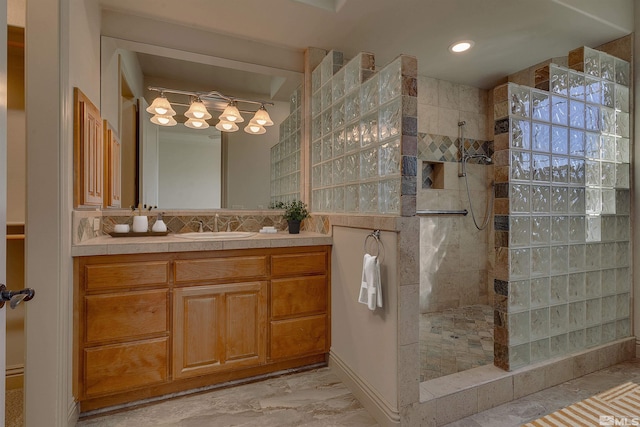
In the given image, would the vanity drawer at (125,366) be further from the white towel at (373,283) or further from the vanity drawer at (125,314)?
the white towel at (373,283)

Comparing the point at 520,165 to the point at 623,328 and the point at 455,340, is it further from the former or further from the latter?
the point at 623,328

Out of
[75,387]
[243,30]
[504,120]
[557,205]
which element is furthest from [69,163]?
[557,205]

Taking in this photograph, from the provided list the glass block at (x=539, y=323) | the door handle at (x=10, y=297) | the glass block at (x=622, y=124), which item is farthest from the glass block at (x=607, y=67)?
the door handle at (x=10, y=297)

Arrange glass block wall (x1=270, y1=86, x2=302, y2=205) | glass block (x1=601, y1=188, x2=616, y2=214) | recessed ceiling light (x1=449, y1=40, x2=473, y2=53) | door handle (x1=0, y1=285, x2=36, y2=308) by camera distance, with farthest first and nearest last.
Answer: glass block wall (x1=270, y1=86, x2=302, y2=205) < recessed ceiling light (x1=449, y1=40, x2=473, y2=53) < glass block (x1=601, y1=188, x2=616, y2=214) < door handle (x1=0, y1=285, x2=36, y2=308)

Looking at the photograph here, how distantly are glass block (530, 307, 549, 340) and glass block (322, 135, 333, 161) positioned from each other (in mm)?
1662

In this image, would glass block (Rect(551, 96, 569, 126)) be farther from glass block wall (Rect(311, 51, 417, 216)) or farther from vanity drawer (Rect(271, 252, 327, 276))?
vanity drawer (Rect(271, 252, 327, 276))

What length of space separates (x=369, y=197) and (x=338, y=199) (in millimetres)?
374

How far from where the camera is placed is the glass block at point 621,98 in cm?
228

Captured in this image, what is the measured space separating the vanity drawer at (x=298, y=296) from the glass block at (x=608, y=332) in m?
2.01

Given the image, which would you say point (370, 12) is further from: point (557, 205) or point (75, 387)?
point (75, 387)

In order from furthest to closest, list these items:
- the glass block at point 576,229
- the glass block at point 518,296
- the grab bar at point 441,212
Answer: the grab bar at point 441,212, the glass block at point 576,229, the glass block at point 518,296

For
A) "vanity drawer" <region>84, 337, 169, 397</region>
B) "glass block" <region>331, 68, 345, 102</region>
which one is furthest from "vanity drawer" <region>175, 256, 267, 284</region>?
"glass block" <region>331, 68, 345, 102</region>

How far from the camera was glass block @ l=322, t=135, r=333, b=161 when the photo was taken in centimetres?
226

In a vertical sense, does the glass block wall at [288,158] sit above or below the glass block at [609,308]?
above
